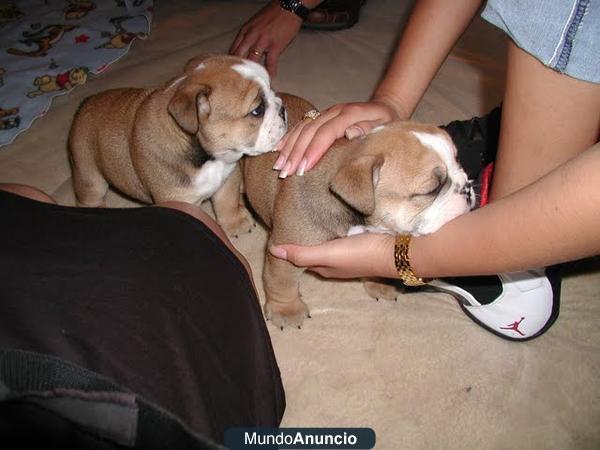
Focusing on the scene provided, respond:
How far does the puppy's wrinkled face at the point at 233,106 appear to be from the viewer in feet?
7.91

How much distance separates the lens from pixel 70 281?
1.54 metres

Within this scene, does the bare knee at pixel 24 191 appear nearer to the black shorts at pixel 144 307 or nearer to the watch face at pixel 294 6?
the black shorts at pixel 144 307

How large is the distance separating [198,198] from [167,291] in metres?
1.22

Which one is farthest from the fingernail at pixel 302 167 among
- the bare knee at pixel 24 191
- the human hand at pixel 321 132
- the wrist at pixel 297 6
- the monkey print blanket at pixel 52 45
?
the monkey print blanket at pixel 52 45

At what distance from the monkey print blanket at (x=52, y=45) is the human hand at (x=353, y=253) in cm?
296

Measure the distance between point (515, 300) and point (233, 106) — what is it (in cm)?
186

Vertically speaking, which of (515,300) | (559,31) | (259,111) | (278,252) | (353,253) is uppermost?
(559,31)

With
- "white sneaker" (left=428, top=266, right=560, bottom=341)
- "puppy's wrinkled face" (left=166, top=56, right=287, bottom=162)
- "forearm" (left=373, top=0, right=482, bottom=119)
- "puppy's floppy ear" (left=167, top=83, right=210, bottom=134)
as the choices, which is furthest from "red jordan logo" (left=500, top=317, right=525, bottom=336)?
"puppy's floppy ear" (left=167, top=83, right=210, bottom=134)

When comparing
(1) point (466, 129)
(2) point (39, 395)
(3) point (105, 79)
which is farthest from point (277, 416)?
(3) point (105, 79)

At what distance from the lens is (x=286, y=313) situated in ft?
9.13

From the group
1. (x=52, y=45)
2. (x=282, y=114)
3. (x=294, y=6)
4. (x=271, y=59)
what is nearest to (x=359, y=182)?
(x=282, y=114)

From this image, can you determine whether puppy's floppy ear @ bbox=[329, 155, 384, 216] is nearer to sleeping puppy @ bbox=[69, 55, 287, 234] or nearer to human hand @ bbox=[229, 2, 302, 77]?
sleeping puppy @ bbox=[69, 55, 287, 234]

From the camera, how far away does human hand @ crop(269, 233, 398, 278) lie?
2.29 meters

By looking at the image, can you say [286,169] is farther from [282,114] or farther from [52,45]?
[52,45]
